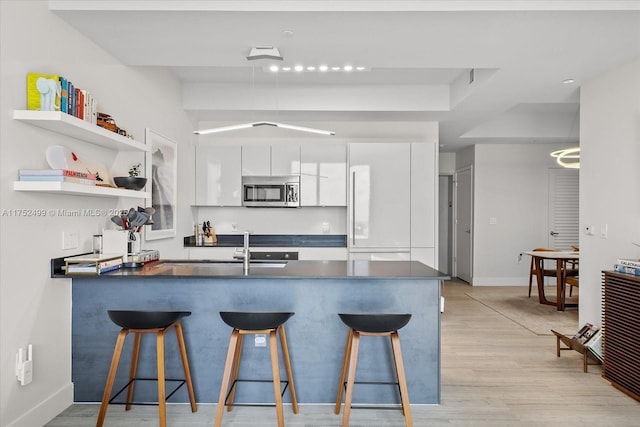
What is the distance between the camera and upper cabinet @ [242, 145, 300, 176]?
5.07 meters

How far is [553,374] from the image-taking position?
3293 millimetres

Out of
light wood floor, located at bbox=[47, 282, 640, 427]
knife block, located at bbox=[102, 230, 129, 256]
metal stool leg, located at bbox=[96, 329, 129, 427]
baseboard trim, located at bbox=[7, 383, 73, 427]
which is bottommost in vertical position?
light wood floor, located at bbox=[47, 282, 640, 427]

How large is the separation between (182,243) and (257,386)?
2455 millimetres

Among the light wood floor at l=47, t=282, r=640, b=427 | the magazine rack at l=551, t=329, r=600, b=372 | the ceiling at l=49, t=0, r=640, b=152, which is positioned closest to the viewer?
the ceiling at l=49, t=0, r=640, b=152

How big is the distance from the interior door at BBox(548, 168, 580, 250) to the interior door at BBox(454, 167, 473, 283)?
1316mm

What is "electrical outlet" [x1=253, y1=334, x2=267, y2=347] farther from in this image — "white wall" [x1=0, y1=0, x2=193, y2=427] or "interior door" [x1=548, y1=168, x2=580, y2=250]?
"interior door" [x1=548, y1=168, x2=580, y2=250]

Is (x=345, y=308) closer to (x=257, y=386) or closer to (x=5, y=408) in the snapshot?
(x=257, y=386)

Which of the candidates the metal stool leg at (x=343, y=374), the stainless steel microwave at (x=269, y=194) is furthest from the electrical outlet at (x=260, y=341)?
the stainless steel microwave at (x=269, y=194)

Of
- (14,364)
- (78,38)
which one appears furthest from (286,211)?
(14,364)

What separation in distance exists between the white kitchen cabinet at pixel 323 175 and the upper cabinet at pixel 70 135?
2.42m

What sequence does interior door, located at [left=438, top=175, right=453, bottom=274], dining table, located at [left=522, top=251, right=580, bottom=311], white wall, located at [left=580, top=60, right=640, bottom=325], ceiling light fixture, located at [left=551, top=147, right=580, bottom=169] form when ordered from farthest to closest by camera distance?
interior door, located at [left=438, top=175, right=453, bottom=274] → dining table, located at [left=522, top=251, right=580, bottom=311] → ceiling light fixture, located at [left=551, top=147, right=580, bottom=169] → white wall, located at [left=580, top=60, right=640, bottom=325]

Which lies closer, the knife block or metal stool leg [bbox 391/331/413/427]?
metal stool leg [bbox 391/331/413/427]

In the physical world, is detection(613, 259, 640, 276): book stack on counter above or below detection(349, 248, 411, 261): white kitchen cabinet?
above

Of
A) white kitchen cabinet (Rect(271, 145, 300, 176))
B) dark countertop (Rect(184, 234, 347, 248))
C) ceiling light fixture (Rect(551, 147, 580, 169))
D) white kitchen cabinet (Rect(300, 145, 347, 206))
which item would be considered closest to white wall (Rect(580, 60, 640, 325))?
ceiling light fixture (Rect(551, 147, 580, 169))
